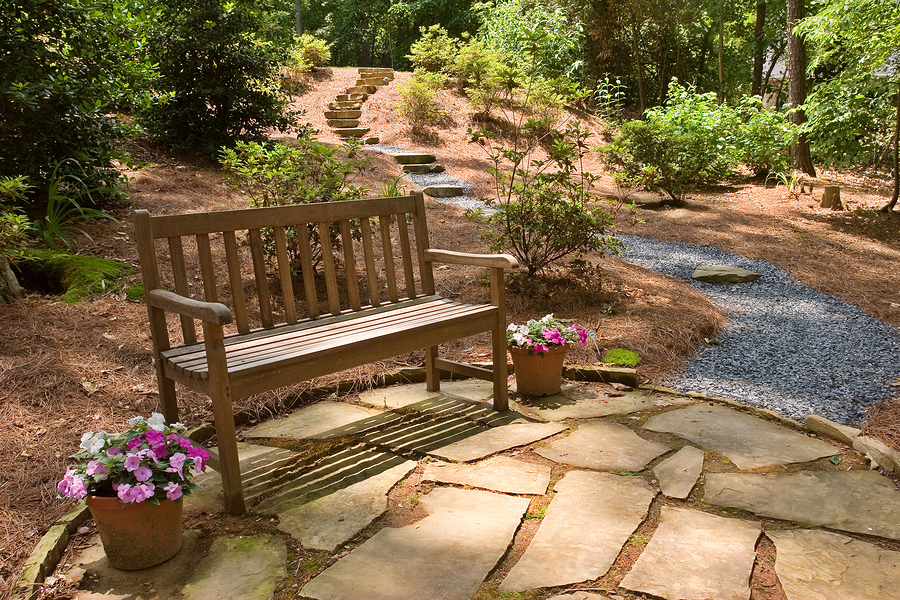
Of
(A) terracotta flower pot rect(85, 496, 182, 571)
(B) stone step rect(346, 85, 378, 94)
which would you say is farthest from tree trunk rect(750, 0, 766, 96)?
(A) terracotta flower pot rect(85, 496, 182, 571)

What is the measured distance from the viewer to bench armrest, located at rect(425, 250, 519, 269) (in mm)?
3391

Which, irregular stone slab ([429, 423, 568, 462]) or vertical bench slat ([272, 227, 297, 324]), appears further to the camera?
vertical bench slat ([272, 227, 297, 324])

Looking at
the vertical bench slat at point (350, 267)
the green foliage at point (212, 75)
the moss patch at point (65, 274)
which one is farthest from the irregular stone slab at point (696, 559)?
the green foliage at point (212, 75)

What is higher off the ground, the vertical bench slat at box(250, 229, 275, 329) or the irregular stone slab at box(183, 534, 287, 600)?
the vertical bench slat at box(250, 229, 275, 329)

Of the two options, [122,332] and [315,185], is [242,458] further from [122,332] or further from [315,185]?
[315,185]

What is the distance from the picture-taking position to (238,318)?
3154 mm

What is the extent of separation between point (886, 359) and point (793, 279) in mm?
2093

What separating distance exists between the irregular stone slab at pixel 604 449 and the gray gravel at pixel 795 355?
33.6 inches

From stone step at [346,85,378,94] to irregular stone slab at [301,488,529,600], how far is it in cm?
1299

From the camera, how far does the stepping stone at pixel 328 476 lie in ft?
8.80

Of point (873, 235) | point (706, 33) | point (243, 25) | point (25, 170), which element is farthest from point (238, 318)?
point (706, 33)

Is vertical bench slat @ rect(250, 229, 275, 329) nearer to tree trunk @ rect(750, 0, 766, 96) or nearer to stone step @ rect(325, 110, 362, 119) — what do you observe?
stone step @ rect(325, 110, 362, 119)

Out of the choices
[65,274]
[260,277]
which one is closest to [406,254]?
[260,277]

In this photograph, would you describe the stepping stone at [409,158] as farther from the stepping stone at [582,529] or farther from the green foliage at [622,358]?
the stepping stone at [582,529]
